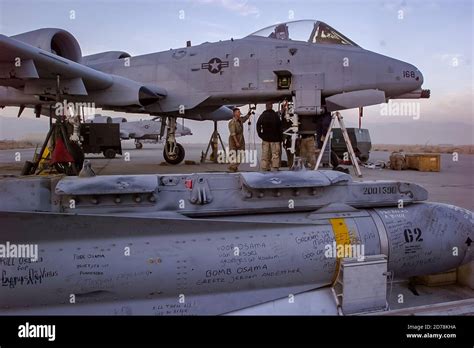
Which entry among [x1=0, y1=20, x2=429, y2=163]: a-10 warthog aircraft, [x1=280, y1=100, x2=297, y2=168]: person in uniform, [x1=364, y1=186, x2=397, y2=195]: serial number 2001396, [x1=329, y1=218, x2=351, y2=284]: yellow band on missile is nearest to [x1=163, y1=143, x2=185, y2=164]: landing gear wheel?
[x1=0, y1=20, x2=429, y2=163]: a-10 warthog aircraft

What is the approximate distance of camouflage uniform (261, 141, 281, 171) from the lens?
734 cm

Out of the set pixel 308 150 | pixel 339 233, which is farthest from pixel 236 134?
→ pixel 339 233

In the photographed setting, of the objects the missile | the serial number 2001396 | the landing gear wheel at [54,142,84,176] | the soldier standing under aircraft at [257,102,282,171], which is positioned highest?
the soldier standing under aircraft at [257,102,282,171]

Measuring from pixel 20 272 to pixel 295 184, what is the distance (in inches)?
84.5

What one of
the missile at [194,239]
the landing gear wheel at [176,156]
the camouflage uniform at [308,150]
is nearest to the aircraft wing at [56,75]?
the landing gear wheel at [176,156]

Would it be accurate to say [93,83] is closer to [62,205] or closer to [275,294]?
[62,205]

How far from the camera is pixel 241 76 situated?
8.55m

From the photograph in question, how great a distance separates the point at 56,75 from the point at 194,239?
580 cm

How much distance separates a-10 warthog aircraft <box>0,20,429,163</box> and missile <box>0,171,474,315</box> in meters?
4.67

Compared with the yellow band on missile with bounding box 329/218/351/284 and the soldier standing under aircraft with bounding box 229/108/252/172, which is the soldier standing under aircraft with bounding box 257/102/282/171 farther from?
the yellow band on missile with bounding box 329/218/351/284

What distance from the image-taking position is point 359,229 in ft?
10.4

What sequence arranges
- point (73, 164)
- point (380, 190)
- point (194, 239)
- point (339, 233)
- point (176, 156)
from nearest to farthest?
point (194, 239) < point (339, 233) < point (380, 190) < point (73, 164) < point (176, 156)

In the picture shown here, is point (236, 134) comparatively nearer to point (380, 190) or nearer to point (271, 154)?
point (271, 154)
